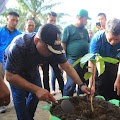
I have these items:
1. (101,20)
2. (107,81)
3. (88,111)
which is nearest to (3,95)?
(88,111)

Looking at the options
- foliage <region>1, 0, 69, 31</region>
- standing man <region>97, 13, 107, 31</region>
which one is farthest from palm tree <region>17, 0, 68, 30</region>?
standing man <region>97, 13, 107, 31</region>

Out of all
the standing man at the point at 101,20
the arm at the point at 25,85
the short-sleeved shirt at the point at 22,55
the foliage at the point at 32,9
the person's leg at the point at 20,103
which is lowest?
the person's leg at the point at 20,103

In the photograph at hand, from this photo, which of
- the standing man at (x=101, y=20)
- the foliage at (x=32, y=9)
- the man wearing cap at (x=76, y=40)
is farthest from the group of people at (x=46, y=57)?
the foliage at (x=32, y=9)

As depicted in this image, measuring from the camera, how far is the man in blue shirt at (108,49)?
171 centimetres

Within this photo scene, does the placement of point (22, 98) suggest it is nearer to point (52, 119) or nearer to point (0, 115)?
point (52, 119)

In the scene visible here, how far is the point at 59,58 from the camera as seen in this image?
5.93ft

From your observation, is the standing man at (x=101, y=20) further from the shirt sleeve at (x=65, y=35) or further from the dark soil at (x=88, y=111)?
the dark soil at (x=88, y=111)

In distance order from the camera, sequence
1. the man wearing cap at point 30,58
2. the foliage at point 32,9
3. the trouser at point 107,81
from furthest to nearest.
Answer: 1. the foliage at point 32,9
2. the trouser at point 107,81
3. the man wearing cap at point 30,58

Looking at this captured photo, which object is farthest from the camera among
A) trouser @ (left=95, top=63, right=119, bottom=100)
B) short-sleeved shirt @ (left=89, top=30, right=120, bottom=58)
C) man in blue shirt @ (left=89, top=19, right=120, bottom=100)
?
trouser @ (left=95, top=63, right=119, bottom=100)

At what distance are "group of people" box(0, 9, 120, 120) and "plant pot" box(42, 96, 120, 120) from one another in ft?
0.40

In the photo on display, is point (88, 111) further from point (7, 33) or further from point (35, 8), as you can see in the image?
point (35, 8)

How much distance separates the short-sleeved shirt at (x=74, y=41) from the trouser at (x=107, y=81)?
2.28 feet

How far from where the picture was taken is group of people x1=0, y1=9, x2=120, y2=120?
4.70 ft

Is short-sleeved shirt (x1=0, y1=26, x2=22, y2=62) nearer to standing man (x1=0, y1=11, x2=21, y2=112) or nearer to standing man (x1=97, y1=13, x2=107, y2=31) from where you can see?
standing man (x1=0, y1=11, x2=21, y2=112)
